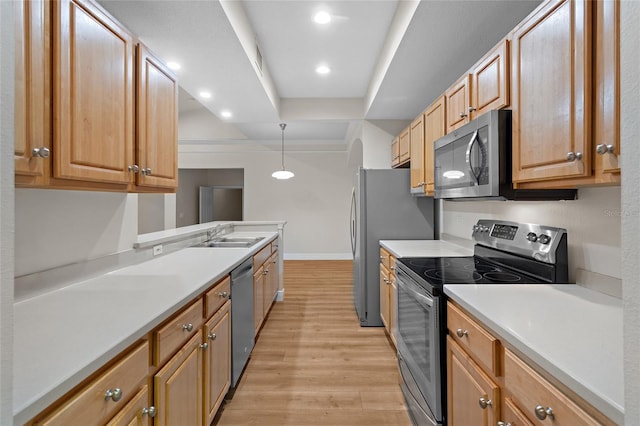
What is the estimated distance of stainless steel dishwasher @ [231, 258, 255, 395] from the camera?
2109 millimetres

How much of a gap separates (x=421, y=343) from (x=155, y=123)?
1864 mm

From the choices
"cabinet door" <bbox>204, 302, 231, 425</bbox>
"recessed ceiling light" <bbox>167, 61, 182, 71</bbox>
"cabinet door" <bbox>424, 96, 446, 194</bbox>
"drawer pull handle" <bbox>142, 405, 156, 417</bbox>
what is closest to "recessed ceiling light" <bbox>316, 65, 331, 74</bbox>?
"cabinet door" <bbox>424, 96, 446, 194</bbox>

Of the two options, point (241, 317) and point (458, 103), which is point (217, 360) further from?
point (458, 103)

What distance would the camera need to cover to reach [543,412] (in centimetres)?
87

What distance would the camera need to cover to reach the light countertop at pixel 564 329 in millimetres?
754

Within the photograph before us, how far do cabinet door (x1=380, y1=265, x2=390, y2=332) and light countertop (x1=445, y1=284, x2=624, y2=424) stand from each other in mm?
1478

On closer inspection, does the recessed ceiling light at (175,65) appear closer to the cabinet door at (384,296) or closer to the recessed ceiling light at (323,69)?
the recessed ceiling light at (323,69)

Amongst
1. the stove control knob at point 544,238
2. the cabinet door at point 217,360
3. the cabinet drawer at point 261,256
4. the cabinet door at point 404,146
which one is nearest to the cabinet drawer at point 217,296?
the cabinet door at point 217,360

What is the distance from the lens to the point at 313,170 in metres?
7.71

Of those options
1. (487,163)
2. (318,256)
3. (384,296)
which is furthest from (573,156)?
(318,256)

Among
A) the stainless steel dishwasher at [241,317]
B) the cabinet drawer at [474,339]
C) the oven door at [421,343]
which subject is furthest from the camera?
the stainless steel dishwasher at [241,317]

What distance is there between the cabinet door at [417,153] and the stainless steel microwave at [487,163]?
0.80 m

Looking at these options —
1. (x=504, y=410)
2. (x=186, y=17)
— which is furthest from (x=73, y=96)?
(x=504, y=410)

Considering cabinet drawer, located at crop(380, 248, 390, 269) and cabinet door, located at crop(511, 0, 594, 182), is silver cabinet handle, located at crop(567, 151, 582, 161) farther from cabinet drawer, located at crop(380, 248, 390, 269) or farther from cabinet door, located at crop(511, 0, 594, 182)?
cabinet drawer, located at crop(380, 248, 390, 269)
